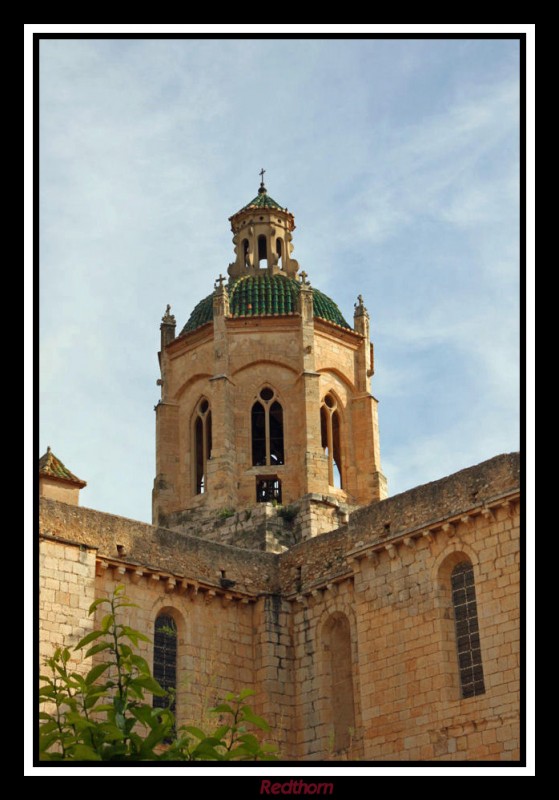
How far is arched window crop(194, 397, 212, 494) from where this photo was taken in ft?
96.8

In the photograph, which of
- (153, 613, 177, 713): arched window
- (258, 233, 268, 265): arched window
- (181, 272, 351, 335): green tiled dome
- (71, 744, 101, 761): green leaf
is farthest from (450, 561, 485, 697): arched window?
(258, 233, 268, 265): arched window

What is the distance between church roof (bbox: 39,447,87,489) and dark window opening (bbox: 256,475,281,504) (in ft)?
15.7

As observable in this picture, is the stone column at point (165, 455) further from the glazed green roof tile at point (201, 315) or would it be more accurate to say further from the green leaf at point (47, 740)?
the green leaf at point (47, 740)

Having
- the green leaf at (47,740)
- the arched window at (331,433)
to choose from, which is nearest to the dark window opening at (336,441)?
the arched window at (331,433)

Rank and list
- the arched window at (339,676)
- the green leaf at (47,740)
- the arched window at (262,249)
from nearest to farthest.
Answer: the green leaf at (47,740) → the arched window at (339,676) → the arched window at (262,249)

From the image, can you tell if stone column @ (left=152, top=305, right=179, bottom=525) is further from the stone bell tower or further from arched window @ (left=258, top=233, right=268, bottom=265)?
arched window @ (left=258, top=233, right=268, bottom=265)

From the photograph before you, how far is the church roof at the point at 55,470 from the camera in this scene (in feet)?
81.5

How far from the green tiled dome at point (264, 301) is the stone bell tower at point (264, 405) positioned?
0.03 metres

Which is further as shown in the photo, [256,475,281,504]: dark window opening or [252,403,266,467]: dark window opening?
[252,403,266,467]: dark window opening

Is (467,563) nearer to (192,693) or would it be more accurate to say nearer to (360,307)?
(192,693)

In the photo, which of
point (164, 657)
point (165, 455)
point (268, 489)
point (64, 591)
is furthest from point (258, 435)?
point (64, 591)

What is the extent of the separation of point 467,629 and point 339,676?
3.38m

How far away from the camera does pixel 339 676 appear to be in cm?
2162

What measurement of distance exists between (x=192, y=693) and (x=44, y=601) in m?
3.38
